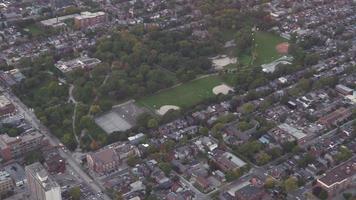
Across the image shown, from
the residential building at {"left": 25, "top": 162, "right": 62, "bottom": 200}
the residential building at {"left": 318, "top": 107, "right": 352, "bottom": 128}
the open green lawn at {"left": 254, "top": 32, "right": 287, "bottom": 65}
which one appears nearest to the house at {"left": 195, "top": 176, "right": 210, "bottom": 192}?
the residential building at {"left": 25, "top": 162, "right": 62, "bottom": 200}

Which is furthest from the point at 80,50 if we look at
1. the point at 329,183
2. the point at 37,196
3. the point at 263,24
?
the point at 329,183

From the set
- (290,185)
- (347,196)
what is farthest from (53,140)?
(347,196)

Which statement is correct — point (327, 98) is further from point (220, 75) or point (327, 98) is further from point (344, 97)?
point (220, 75)

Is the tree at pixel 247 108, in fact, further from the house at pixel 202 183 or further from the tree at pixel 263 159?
the house at pixel 202 183

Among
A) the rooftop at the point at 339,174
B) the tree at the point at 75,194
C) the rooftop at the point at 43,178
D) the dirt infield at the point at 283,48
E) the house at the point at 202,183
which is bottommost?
the tree at the point at 75,194

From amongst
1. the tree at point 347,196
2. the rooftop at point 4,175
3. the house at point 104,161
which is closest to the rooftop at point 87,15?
the house at point 104,161
